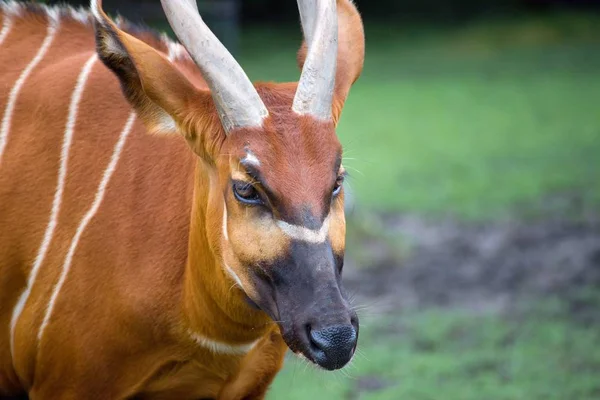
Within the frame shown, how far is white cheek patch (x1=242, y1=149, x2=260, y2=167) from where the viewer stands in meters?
3.02

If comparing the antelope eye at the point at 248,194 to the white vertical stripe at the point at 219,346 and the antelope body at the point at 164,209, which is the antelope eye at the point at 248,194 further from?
the white vertical stripe at the point at 219,346

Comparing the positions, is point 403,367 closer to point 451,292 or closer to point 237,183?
point 451,292

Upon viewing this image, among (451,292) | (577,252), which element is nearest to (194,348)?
(451,292)

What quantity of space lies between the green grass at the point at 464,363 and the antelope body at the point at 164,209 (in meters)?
1.81

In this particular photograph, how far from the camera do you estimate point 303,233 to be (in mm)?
2955

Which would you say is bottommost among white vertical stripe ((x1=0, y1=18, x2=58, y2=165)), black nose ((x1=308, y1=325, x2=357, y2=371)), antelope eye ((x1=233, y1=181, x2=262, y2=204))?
black nose ((x1=308, y1=325, x2=357, y2=371))

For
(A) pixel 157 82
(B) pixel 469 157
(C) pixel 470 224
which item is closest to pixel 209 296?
(A) pixel 157 82

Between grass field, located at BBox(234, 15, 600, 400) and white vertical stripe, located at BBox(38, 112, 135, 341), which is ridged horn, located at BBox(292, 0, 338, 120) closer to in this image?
grass field, located at BBox(234, 15, 600, 400)

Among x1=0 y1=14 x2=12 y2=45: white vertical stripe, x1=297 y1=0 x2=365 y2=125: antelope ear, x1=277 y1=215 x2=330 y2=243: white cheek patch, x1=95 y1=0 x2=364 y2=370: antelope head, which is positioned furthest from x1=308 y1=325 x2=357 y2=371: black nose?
x1=0 y1=14 x2=12 y2=45: white vertical stripe

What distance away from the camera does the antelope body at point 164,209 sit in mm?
3010

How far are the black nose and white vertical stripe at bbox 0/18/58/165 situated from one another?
1588mm

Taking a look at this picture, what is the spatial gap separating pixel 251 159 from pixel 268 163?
5 cm

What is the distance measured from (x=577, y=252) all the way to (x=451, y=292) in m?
1.09

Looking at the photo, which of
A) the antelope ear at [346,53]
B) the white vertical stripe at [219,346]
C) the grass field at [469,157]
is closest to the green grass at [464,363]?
the grass field at [469,157]
